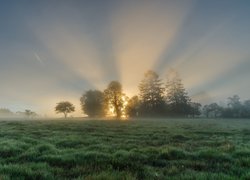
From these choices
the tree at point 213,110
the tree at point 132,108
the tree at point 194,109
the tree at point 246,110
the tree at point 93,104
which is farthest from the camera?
the tree at point 93,104

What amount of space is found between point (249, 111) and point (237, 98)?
1567cm

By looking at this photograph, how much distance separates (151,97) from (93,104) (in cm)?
3761

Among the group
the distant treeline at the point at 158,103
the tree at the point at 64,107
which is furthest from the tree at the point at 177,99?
the tree at the point at 64,107

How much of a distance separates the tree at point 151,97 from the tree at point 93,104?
29.5m

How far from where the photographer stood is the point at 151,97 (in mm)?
120000

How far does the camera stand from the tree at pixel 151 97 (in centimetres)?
11728

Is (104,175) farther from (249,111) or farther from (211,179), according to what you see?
(249,111)

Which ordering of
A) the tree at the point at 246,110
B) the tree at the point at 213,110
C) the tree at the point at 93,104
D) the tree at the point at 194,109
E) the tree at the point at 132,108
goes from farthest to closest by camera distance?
the tree at the point at 93,104, the tree at the point at 213,110, the tree at the point at 132,108, the tree at the point at 194,109, the tree at the point at 246,110

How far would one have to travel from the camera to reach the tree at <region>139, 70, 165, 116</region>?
117 meters

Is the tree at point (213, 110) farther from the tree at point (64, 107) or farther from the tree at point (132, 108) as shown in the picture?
the tree at point (64, 107)

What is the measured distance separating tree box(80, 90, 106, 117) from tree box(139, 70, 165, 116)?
96.7ft

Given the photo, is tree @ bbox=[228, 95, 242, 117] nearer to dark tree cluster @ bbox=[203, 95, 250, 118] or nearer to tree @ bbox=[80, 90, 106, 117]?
dark tree cluster @ bbox=[203, 95, 250, 118]

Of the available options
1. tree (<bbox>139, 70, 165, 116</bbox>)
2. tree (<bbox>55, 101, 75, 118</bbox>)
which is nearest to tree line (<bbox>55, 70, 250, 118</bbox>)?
tree (<bbox>139, 70, 165, 116</bbox>)

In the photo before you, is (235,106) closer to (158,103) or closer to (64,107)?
(158,103)
